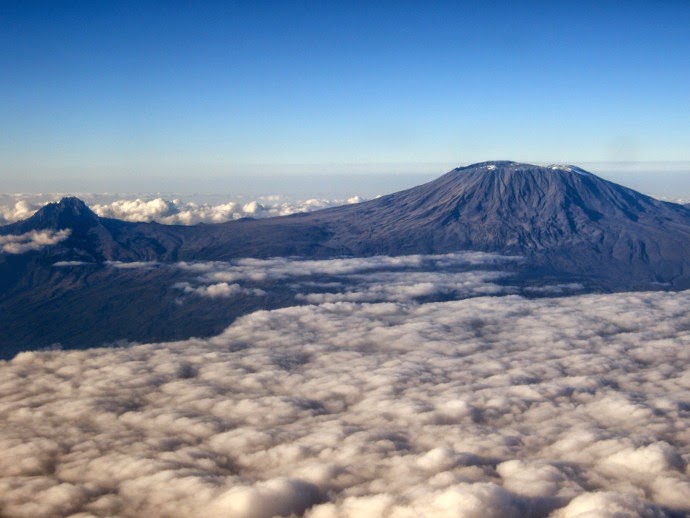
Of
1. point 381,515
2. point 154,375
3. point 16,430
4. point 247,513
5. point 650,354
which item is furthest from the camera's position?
point 650,354

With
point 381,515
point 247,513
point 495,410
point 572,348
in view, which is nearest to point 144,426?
point 247,513

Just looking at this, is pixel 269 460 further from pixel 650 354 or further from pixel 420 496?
pixel 650 354

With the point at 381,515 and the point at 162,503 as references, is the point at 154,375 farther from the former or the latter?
the point at 381,515

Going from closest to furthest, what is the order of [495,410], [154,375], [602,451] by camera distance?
[602,451]
[495,410]
[154,375]

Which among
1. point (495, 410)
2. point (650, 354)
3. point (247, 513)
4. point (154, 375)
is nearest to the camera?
point (247, 513)

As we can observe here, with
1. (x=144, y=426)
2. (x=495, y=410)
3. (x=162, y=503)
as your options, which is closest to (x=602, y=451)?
(x=495, y=410)

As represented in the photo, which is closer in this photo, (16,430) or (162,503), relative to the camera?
(162,503)

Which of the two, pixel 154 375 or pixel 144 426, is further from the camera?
pixel 154 375

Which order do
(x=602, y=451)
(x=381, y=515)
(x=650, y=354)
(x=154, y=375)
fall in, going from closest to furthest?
1. (x=381, y=515)
2. (x=602, y=451)
3. (x=154, y=375)
4. (x=650, y=354)
